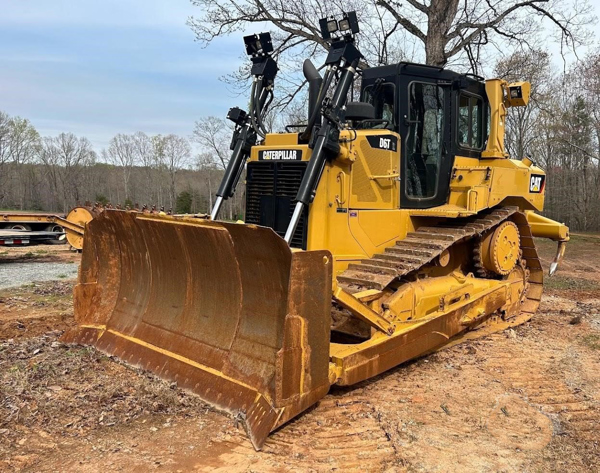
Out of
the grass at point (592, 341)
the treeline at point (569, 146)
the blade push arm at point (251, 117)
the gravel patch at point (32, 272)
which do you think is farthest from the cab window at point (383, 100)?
the treeline at point (569, 146)

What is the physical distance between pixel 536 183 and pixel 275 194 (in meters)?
4.13

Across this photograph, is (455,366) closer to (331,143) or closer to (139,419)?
(331,143)

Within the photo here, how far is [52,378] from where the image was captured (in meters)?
4.46

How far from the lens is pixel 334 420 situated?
4.07 meters

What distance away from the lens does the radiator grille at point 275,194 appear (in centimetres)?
537

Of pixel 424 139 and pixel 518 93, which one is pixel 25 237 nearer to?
pixel 424 139

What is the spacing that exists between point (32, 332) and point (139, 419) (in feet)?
10.3

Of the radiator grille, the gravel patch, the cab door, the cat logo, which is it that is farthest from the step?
the gravel patch

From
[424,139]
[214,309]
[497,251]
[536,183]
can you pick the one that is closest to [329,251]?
[214,309]

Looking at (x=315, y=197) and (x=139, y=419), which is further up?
(x=315, y=197)

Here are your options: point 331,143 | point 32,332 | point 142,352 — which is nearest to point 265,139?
point 331,143

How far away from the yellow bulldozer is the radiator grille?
17 millimetres

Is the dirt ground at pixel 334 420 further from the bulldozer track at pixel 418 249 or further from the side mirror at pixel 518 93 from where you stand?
the side mirror at pixel 518 93

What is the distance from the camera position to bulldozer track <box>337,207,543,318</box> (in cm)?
507
